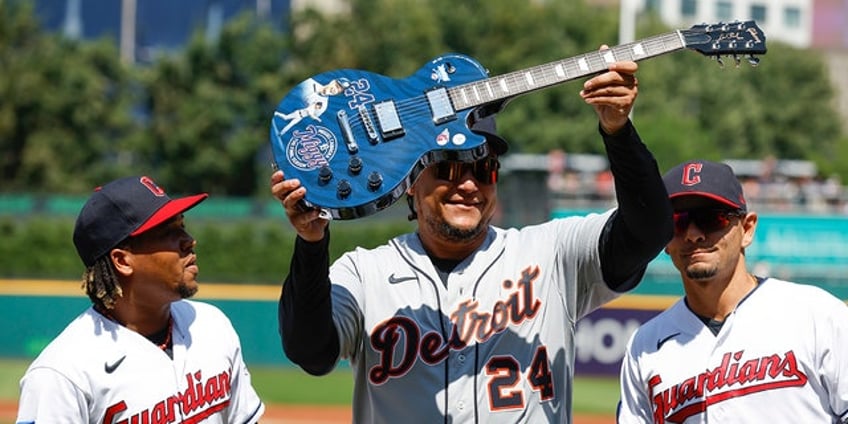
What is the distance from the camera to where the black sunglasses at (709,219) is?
3.62 meters

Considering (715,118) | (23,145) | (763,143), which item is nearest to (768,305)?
(23,145)

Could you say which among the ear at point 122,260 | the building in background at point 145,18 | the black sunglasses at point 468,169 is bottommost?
the ear at point 122,260

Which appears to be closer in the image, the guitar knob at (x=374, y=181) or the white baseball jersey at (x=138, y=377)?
the guitar knob at (x=374, y=181)

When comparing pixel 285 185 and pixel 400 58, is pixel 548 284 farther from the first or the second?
pixel 400 58

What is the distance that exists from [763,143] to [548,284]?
1809 inches

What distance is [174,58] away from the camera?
115ft

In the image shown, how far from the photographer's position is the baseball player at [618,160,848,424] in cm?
340

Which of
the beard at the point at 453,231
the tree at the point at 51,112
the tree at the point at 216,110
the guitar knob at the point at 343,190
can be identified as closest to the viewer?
the guitar knob at the point at 343,190

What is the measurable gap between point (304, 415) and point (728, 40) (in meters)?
9.01

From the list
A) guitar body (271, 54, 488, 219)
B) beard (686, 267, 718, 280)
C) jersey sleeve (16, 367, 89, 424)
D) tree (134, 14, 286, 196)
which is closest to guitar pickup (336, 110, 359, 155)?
guitar body (271, 54, 488, 219)

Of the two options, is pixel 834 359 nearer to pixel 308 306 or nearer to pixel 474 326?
pixel 474 326

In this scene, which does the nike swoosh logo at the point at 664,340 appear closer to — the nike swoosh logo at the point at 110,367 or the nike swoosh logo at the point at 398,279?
the nike swoosh logo at the point at 398,279

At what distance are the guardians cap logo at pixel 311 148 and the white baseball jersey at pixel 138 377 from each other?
0.82 m

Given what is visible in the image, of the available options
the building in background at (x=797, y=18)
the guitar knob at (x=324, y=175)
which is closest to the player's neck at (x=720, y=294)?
the guitar knob at (x=324, y=175)
